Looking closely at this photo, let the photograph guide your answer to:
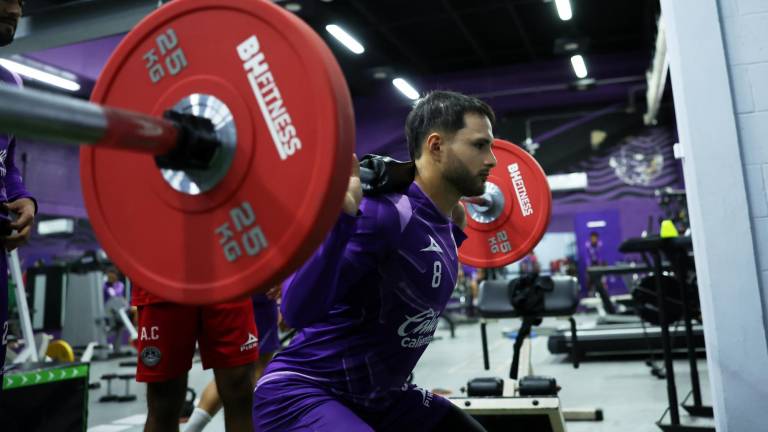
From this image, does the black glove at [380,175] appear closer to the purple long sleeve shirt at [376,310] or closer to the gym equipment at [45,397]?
the purple long sleeve shirt at [376,310]

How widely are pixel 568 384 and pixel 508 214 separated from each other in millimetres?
2712

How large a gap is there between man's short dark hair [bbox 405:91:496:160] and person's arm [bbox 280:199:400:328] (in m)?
0.37

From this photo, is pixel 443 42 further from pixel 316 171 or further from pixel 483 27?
pixel 316 171

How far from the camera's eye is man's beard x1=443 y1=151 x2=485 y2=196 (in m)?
1.56

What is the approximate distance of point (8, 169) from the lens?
1.55 metres

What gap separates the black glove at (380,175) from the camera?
1235 mm

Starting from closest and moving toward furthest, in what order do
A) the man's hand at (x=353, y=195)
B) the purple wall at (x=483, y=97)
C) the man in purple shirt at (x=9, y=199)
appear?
the man's hand at (x=353, y=195) < the man in purple shirt at (x=9, y=199) < the purple wall at (x=483, y=97)

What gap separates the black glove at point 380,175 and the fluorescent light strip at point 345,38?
778 cm

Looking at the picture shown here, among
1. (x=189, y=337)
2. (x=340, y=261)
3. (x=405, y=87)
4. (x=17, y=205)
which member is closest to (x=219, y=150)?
(x=340, y=261)

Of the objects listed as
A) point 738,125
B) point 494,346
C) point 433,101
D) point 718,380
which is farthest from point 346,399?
point 494,346

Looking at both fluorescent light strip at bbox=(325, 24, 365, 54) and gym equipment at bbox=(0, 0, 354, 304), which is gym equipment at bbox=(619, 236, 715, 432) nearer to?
gym equipment at bbox=(0, 0, 354, 304)

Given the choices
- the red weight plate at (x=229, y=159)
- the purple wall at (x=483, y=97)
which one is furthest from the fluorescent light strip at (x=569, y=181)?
the red weight plate at (x=229, y=159)

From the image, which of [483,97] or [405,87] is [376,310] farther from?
[483,97]

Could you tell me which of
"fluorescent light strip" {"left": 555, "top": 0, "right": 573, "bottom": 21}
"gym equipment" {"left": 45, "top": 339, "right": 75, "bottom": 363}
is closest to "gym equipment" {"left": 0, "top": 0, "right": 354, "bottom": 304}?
"gym equipment" {"left": 45, "top": 339, "right": 75, "bottom": 363}
